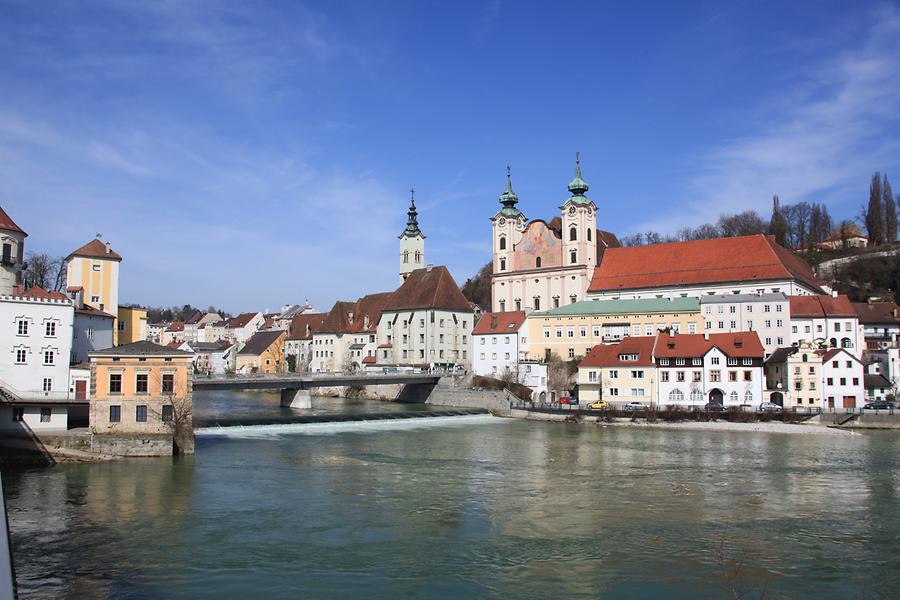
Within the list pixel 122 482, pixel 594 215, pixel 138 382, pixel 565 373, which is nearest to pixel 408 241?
pixel 594 215

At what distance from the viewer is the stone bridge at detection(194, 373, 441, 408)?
4897 cm

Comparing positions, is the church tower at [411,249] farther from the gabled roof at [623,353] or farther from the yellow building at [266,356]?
the gabled roof at [623,353]

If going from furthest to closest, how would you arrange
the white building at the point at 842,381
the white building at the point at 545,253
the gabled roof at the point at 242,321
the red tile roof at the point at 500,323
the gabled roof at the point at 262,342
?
the gabled roof at the point at 242,321 < the gabled roof at the point at 262,342 < the white building at the point at 545,253 < the red tile roof at the point at 500,323 < the white building at the point at 842,381

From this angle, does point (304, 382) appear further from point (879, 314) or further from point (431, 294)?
point (879, 314)

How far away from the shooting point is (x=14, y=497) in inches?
955

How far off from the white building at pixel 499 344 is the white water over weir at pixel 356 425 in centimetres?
1158

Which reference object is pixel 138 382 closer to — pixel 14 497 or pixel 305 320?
pixel 14 497

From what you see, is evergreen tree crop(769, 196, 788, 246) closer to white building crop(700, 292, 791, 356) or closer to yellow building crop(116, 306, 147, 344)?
white building crop(700, 292, 791, 356)

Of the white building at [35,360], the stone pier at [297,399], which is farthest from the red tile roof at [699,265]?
the white building at [35,360]

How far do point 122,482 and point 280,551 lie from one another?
10773mm

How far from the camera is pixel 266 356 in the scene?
99.4 m

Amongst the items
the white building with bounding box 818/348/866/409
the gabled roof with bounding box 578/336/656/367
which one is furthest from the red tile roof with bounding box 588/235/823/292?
the white building with bounding box 818/348/866/409

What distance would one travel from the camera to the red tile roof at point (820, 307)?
197 ft

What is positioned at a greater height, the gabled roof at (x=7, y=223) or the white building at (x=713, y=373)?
the gabled roof at (x=7, y=223)
